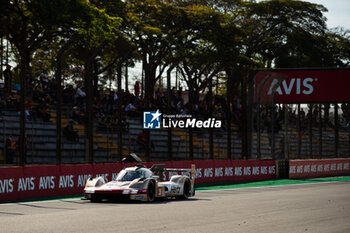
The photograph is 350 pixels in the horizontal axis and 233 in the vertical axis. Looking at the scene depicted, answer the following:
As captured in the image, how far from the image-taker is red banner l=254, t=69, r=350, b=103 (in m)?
43.3

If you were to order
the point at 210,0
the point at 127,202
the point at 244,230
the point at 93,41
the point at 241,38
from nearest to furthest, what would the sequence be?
the point at 244,230 → the point at 127,202 → the point at 93,41 → the point at 241,38 → the point at 210,0

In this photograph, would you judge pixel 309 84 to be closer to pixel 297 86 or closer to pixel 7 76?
pixel 297 86

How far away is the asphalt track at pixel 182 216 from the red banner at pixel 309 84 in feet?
80.9

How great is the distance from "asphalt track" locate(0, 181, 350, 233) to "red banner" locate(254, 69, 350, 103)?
2465 centimetres

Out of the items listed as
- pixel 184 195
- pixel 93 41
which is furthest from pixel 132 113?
pixel 184 195

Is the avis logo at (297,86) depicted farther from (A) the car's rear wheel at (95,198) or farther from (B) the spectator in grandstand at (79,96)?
(A) the car's rear wheel at (95,198)

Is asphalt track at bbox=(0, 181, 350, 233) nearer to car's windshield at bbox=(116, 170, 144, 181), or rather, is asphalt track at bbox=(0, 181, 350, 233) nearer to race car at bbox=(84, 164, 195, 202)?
race car at bbox=(84, 164, 195, 202)

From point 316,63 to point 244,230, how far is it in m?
42.0

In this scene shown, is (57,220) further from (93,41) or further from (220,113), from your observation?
(220,113)

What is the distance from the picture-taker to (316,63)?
52.0 metres

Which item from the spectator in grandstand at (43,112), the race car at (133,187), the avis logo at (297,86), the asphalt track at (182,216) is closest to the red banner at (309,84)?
the avis logo at (297,86)

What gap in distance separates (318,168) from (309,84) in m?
6.23

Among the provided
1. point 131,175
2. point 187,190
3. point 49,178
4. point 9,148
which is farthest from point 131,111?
point 131,175

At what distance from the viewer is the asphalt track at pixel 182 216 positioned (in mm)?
11906
